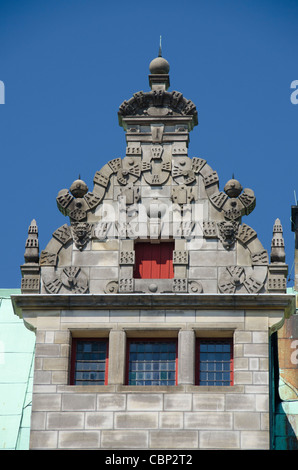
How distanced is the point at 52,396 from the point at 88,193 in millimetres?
6045

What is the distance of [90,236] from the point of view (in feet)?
144

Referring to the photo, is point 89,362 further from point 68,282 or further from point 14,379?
point 14,379

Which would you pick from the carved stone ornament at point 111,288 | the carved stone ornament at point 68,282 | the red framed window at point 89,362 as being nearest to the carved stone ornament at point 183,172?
the carved stone ornament at point 111,288

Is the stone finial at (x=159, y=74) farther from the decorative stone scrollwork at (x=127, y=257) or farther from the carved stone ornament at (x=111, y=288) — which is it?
the carved stone ornament at (x=111, y=288)

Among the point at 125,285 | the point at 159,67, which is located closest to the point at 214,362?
the point at 125,285

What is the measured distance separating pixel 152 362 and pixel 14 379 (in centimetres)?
560

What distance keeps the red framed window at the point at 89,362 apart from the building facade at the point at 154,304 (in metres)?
0.03

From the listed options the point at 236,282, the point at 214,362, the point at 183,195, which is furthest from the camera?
the point at 183,195

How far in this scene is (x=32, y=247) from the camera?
43844 mm
